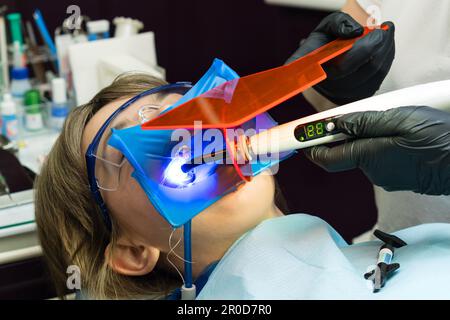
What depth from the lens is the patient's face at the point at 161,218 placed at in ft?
3.76

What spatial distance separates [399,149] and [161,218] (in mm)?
458

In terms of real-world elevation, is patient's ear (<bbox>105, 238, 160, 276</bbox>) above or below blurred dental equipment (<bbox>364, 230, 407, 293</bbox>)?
below

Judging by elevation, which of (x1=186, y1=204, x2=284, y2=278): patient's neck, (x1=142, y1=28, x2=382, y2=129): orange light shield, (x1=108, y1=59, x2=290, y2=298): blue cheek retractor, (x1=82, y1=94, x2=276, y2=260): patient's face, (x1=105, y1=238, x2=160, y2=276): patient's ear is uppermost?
(x1=142, y1=28, x2=382, y2=129): orange light shield

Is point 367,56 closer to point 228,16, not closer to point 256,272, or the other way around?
point 256,272

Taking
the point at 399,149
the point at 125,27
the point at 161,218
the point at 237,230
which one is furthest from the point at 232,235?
the point at 125,27

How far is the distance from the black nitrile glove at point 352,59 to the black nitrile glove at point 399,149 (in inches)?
9.4

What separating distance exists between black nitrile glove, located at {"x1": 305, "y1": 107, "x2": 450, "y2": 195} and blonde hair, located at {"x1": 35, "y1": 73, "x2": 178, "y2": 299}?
49 centimetres

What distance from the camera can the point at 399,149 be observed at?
960 mm

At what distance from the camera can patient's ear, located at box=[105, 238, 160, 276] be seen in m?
1.25

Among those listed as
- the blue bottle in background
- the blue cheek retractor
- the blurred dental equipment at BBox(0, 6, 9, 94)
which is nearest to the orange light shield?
the blue cheek retractor

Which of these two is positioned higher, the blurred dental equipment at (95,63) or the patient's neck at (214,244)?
the blurred dental equipment at (95,63)

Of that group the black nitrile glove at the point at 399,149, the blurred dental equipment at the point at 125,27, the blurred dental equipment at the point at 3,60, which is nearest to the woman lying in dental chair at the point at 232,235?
the black nitrile glove at the point at 399,149

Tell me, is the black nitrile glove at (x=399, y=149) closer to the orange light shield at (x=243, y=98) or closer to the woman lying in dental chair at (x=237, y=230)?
the woman lying in dental chair at (x=237, y=230)

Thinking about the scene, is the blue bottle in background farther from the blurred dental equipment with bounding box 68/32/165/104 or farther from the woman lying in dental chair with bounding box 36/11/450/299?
the woman lying in dental chair with bounding box 36/11/450/299
